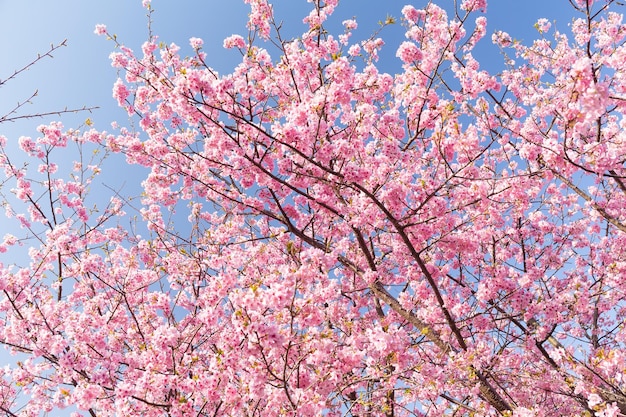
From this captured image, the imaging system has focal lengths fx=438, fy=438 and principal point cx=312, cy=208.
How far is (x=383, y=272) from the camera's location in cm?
1005

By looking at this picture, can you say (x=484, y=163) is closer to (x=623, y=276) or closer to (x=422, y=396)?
(x=623, y=276)

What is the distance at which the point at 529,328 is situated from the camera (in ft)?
29.4

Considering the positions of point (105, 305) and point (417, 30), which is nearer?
point (105, 305)

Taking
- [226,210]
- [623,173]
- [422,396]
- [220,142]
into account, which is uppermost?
[623,173]

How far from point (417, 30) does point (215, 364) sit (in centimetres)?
751

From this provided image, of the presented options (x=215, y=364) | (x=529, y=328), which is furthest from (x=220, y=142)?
(x=529, y=328)

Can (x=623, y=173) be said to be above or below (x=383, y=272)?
above

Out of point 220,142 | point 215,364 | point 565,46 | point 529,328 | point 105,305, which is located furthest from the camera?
point 565,46

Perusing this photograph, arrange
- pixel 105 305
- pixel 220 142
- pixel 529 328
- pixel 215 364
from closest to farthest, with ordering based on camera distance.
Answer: pixel 215 364 → pixel 220 142 → pixel 105 305 → pixel 529 328

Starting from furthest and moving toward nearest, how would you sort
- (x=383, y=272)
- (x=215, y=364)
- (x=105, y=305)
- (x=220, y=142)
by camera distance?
(x=383, y=272)
(x=105, y=305)
(x=220, y=142)
(x=215, y=364)

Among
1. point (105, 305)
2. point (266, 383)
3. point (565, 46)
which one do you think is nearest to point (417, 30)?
point (565, 46)

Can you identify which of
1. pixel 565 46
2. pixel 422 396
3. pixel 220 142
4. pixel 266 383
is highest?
pixel 565 46

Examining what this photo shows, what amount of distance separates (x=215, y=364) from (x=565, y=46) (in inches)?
451

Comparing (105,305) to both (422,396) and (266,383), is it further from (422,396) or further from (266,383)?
(422,396)
